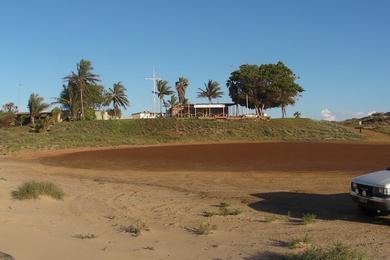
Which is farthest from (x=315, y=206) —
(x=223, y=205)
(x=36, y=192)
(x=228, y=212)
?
(x=36, y=192)

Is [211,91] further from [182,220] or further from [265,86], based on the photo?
[182,220]

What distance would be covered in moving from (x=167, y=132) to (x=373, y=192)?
192ft

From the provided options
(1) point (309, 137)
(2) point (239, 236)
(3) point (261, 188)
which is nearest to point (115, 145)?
(1) point (309, 137)

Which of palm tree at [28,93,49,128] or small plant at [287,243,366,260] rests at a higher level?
palm tree at [28,93,49,128]

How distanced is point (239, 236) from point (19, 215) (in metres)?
5.26

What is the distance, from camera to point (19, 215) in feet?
39.7

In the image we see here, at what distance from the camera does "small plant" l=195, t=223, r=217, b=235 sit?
10.2 m

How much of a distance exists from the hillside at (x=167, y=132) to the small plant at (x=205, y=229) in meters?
48.6

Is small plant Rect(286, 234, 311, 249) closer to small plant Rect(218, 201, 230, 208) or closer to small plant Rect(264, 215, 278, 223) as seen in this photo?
small plant Rect(264, 215, 278, 223)

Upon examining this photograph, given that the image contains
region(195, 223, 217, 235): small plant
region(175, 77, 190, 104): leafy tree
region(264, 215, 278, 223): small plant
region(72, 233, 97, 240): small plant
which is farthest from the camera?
region(175, 77, 190, 104): leafy tree

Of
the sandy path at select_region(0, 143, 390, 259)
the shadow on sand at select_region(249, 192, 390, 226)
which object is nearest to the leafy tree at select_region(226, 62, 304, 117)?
the sandy path at select_region(0, 143, 390, 259)

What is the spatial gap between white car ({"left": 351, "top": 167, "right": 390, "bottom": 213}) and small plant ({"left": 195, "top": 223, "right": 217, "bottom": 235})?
321 cm

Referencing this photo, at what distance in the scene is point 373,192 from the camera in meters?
11.0

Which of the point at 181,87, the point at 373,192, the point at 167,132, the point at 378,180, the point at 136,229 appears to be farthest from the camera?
the point at 181,87
